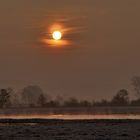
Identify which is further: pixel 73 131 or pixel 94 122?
pixel 94 122

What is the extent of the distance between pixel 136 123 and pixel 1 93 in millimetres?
72040

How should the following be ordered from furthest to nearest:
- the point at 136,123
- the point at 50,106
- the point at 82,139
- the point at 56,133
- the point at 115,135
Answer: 1. the point at 50,106
2. the point at 136,123
3. the point at 56,133
4. the point at 115,135
5. the point at 82,139

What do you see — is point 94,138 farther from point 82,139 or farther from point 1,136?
point 1,136

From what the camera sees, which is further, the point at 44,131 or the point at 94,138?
the point at 44,131

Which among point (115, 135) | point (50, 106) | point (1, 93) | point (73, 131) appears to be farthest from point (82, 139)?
point (50, 106)

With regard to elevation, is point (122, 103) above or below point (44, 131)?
above

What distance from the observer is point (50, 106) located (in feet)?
442

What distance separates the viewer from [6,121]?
196 feet

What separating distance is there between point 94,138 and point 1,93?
8526cm

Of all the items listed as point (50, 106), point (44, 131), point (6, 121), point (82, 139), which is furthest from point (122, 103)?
point (82, 139)

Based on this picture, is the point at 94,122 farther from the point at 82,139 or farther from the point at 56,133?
the point at 82,139

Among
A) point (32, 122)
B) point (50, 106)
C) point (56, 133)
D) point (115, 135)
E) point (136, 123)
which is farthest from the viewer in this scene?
point (50, 106)

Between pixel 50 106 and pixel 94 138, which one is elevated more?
pixel 50 106

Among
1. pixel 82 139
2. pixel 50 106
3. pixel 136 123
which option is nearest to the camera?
pixel 82 139
